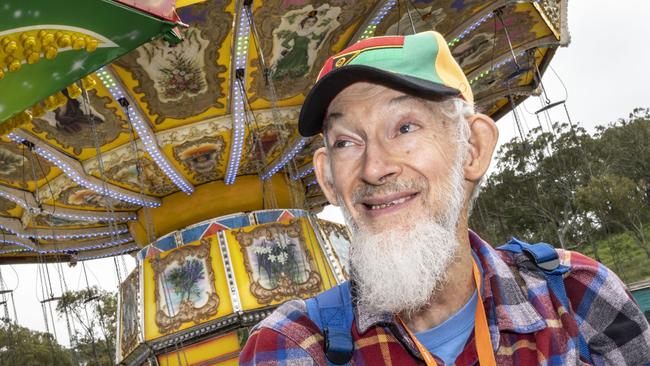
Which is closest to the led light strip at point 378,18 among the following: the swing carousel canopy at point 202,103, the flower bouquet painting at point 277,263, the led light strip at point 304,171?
the swing carousel canopy at point 202,103

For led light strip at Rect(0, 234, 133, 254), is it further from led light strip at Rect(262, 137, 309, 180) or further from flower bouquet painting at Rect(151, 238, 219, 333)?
led light strip at Rect(262, 137, 309, 180)

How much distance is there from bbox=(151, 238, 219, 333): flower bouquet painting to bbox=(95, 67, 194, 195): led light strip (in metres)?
1.18

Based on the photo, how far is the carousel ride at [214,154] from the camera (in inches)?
314

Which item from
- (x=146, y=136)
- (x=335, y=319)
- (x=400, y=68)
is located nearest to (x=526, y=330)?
(x=335, y=319)

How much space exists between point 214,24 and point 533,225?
30145 millimetres

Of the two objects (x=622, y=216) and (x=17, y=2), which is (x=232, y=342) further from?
(x=622, y=216)

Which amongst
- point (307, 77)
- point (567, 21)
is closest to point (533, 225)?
point (567, 21)

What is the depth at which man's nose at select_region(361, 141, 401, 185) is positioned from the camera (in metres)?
1.55

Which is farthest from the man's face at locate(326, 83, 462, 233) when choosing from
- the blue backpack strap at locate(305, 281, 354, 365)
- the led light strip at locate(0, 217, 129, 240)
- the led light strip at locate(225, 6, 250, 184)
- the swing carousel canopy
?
the led light strip at locate(0, 217, 129, 240)

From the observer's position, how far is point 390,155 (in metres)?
1.56

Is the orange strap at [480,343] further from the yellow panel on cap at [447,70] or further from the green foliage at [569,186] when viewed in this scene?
the green foliage at [569,186]

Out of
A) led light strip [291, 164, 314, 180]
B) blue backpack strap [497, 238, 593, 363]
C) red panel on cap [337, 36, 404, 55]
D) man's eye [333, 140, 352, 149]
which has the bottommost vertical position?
blue backpack strap [497, 238, 593, 363]

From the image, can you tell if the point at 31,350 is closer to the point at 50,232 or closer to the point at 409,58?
the point at 50,232

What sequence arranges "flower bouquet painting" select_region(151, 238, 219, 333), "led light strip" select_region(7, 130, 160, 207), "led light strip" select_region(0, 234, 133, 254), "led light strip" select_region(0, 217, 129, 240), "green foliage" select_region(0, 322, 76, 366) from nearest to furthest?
"led light strip" select_region(7, 130, 160, 207) → "flower bouquet painting" select_region(151, 238, 219, 333) → "led light strip" select_region(0, 217, 129, 240) → "led light strip" select_region(0, 234, 133, 254) → "green foliage" select_region(0, 322, 76, 366)
